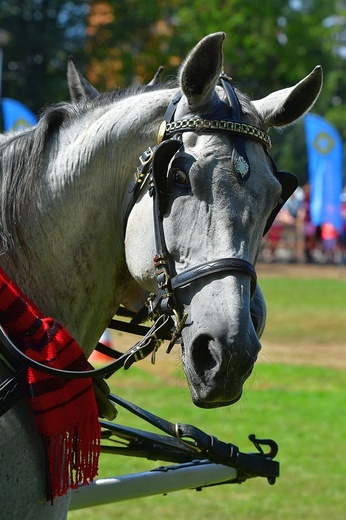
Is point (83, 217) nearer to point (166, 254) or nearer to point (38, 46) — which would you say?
point (166, 254)

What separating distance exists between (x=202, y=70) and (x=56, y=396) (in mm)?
1063

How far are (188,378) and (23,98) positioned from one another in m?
35.6

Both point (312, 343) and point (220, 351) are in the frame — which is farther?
point (312, 343)

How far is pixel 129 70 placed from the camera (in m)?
40.6

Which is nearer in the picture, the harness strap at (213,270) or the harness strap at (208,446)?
the harness strap at (213,270)

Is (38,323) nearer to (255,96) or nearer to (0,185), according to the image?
(0,185)

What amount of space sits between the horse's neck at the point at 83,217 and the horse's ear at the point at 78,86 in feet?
1.33

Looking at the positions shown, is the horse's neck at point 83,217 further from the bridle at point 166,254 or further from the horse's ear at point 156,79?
the horse's ear at point 156,79

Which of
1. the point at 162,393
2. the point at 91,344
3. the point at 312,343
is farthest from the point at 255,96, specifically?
the point at 312,343

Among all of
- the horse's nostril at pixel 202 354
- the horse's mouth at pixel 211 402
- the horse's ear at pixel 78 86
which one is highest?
the horse's ear at pixel 78 86

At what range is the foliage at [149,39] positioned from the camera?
122ft

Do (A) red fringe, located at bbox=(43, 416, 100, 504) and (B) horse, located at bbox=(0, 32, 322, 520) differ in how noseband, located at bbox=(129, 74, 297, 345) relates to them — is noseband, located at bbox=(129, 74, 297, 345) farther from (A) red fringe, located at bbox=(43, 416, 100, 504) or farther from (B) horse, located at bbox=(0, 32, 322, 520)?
(A) red fringe, located at bbox=(43, 416, 100, 504)

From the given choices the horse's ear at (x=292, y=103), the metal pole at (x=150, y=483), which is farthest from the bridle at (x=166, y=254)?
the metal pole at (x=150, y=483)

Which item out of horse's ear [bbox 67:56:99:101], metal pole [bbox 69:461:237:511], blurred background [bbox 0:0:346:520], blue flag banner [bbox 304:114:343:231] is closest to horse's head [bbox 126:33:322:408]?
blurred background [bbox 0:0:346:520]
